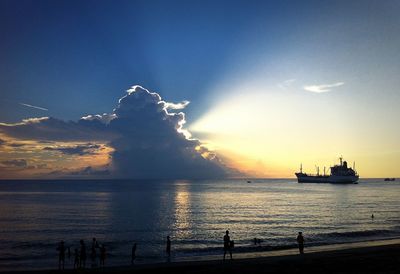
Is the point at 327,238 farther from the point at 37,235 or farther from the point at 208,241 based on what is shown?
the point at 37,235

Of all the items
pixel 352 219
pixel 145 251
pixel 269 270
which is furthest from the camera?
pixel 352 219

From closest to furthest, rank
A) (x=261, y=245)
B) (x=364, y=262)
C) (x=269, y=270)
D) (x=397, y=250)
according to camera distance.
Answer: (x=269, y=270)
(x=364, y=262)
(x=397, y=250)
(x=261, y=245)

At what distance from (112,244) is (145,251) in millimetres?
5936

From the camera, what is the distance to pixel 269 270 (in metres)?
24.7

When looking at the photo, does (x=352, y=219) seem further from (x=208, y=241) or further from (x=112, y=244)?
(x=112, y=244)

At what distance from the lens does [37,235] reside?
157 ft

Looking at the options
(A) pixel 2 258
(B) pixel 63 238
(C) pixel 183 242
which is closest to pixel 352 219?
(C) pixel 183 242

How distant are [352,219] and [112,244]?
43.5m

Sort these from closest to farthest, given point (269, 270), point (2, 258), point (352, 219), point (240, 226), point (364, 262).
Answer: point (269, 270)
point (364, 262)
point (2, 258)
point (240, 226)
point (352, 219)

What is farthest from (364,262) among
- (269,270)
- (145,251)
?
(145,251)

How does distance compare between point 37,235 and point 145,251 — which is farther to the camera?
point 37,235

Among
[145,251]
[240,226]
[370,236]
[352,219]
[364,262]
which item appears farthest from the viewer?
[352,219]

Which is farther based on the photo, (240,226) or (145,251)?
(240,226)

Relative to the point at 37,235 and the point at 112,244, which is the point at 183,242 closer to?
the point at 112,244
